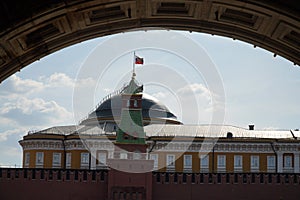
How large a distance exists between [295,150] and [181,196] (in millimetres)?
17207

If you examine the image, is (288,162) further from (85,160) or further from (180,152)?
(85,160)

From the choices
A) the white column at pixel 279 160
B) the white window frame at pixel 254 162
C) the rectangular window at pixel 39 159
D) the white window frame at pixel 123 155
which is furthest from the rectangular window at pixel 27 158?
the white column at pixel 279 160

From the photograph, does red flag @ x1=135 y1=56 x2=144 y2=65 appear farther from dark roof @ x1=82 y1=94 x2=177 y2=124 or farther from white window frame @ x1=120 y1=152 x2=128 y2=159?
dark roof @ x1=82 y1=94 x2=177 y2=124

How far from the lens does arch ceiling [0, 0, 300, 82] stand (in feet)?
29.0

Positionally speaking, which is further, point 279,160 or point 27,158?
point 27,158

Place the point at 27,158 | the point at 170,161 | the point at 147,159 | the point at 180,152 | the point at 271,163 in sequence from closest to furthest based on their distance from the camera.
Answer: the point at 147,159, the point at 271,163, the point at 170,161, the point at 180,152, the point at 27,158

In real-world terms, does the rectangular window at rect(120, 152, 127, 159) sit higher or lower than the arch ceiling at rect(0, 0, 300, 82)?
lower

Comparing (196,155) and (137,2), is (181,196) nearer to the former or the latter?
(196,155)

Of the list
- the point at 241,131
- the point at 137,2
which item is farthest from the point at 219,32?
the point at 241,131

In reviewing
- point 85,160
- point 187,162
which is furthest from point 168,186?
point 85,160

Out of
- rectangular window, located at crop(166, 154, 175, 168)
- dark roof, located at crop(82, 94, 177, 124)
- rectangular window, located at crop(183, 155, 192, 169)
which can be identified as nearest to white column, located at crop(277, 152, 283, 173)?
rectangular window, located at crop(183, 155, 192, 169)

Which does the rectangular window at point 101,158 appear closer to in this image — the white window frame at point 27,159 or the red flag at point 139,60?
the white window frame at point 27,159

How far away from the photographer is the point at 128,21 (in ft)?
33.9

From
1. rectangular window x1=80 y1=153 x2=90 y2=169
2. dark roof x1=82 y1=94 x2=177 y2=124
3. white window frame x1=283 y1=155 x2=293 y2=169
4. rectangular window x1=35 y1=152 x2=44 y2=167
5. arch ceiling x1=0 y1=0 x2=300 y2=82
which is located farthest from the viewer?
dark roof x1=82 y1=94 x2=177 y2=124
